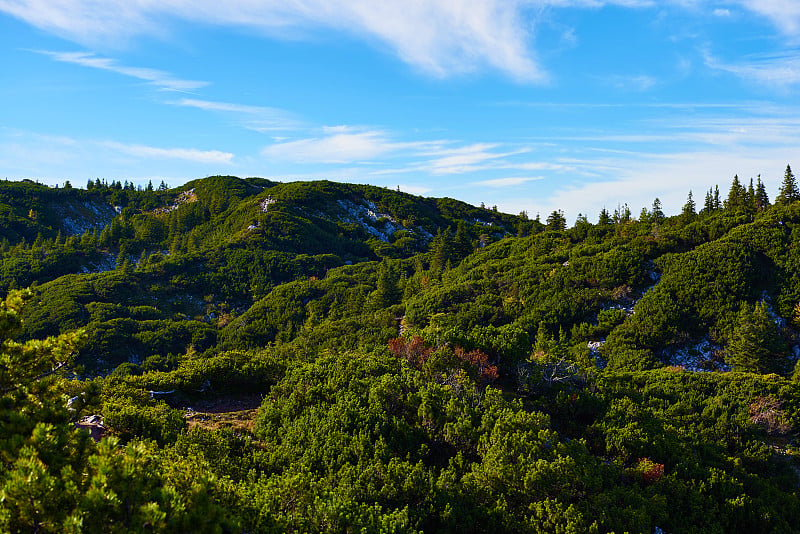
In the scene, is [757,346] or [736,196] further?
[736,196]

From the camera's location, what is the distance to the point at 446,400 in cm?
1575

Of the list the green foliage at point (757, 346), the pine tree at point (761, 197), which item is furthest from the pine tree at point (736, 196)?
the green foliage at point (757, 346)

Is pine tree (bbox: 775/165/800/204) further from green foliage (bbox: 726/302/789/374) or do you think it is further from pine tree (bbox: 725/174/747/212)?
green foliage (bbox: 726/302/789/374)

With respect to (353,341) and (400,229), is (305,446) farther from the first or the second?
(400,229)

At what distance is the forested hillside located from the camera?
738 centimetres

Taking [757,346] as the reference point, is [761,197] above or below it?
above

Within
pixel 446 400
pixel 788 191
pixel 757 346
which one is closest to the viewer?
pixel 446 400

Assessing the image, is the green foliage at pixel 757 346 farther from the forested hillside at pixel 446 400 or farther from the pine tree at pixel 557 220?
the pine tree at pixel 557 220

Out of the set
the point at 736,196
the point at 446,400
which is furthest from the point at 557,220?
the point at 446,400

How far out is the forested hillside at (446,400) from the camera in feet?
24.2

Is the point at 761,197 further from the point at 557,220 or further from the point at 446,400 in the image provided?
the point at 446,400

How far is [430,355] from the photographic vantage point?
64.2 feet

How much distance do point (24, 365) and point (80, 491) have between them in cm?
319

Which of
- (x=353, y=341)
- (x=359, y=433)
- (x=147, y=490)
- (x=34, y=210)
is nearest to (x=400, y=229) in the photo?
(x=353, y=341)
